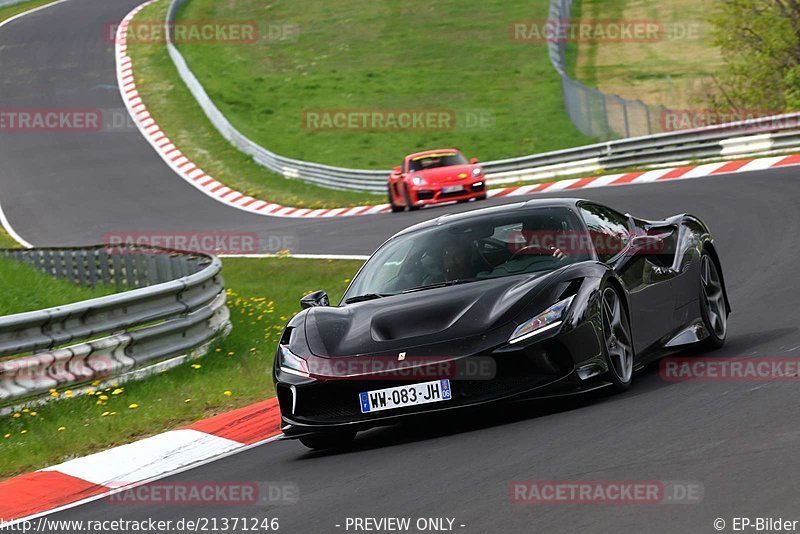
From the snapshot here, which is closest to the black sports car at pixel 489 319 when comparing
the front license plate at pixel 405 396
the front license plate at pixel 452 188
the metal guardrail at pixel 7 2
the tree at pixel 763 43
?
the front license plate at pixel 405 396

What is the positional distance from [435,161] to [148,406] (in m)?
17.6

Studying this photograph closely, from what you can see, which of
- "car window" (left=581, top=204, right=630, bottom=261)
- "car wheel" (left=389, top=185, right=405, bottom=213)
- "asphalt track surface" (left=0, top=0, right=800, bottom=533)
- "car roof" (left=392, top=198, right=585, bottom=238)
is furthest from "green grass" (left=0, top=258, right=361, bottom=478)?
"car wheel" (left=389, top=185, right=405, bottom=213)

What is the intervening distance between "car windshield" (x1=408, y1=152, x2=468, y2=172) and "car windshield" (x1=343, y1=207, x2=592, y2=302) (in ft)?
59.9

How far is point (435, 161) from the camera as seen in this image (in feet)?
89.1

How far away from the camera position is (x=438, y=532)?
205 inches

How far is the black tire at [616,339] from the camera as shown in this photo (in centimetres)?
766

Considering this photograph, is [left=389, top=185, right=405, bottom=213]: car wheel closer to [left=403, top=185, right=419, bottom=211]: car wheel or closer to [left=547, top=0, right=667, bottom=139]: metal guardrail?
[left=403, top=185, right=419, bottom=211]: car wheel

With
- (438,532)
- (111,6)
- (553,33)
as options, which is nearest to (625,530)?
(438,532)

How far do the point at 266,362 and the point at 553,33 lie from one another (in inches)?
1485

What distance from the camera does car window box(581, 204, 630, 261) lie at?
8461mm

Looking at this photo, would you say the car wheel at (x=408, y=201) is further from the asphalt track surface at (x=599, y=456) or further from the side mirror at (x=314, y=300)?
the side mirror at (x=314, y=300)

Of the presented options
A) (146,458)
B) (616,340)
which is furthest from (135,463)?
(616,340)

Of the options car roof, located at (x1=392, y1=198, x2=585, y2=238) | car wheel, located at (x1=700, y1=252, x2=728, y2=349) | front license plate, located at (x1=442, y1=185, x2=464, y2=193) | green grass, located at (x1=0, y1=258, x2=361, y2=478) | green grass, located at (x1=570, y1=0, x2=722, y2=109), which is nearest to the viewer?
car roof, located at (x1=392, y1=198, x2=585, y2=238)

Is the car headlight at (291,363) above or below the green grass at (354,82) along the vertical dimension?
above
